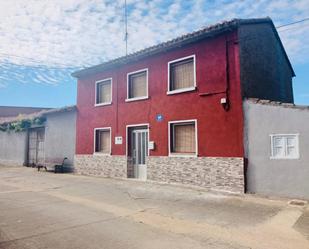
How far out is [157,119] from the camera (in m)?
12.9

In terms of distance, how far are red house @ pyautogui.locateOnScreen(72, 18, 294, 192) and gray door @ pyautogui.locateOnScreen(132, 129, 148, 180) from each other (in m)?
0.05

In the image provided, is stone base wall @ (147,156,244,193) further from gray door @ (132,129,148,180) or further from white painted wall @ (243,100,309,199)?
gray door @ (132,129,148,180)

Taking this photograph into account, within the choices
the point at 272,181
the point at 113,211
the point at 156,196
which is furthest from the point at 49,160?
the point at 272,181

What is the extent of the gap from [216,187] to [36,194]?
631 centimetres

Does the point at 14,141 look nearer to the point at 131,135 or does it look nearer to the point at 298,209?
the point at 131,135

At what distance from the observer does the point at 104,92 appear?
1595cm

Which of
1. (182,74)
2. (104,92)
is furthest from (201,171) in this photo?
(104,92)

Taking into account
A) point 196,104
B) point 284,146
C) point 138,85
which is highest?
point 138,85

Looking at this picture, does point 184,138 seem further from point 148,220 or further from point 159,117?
point 148,220

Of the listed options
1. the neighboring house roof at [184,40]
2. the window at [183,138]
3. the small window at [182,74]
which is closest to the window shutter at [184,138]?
the window at [183,138]

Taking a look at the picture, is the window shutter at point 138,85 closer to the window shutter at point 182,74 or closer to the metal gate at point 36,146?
the window shutter at point 182,74

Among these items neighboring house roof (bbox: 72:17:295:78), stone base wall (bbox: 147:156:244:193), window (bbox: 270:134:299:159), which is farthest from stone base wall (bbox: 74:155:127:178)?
window (bbox: 270:134:299:159)

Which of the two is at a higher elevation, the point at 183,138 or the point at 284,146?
the point at 183,138

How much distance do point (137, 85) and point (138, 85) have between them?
75 millimetres
